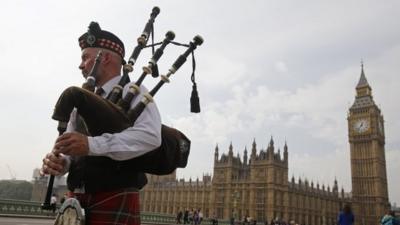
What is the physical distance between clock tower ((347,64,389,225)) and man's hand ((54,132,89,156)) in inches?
2968

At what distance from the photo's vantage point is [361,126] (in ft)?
240

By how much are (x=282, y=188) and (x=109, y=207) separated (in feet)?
185

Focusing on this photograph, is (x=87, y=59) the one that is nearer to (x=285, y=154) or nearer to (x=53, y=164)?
(x=53, y=164)

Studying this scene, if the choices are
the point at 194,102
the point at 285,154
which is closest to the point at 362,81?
the point at 285,154

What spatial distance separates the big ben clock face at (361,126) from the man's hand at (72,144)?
255 feet

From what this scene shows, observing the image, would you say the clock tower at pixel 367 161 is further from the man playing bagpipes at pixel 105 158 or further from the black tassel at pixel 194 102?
the man playing bagpipes at pixel 105 158

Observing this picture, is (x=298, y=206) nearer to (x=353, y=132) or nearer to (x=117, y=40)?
(x=353, y=132)

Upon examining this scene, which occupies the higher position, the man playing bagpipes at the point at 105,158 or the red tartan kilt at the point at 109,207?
the man playing bagpipes at the point at 105,158

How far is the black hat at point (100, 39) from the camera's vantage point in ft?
7.34

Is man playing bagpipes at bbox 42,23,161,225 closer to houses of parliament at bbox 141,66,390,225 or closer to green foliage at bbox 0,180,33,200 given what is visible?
houses of parliament at bbox 141,66,390,225

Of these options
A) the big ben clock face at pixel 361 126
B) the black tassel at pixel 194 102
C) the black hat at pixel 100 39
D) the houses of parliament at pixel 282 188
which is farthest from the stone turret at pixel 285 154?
the black hat at pixel 100 39

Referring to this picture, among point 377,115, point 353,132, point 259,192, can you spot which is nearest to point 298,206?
point 259,192

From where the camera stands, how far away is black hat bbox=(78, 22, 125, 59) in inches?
88.0

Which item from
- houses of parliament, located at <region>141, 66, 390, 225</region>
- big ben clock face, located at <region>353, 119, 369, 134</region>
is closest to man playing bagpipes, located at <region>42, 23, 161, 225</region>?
houses of parliament, located at <region>141, 66, 390, 225</region>
